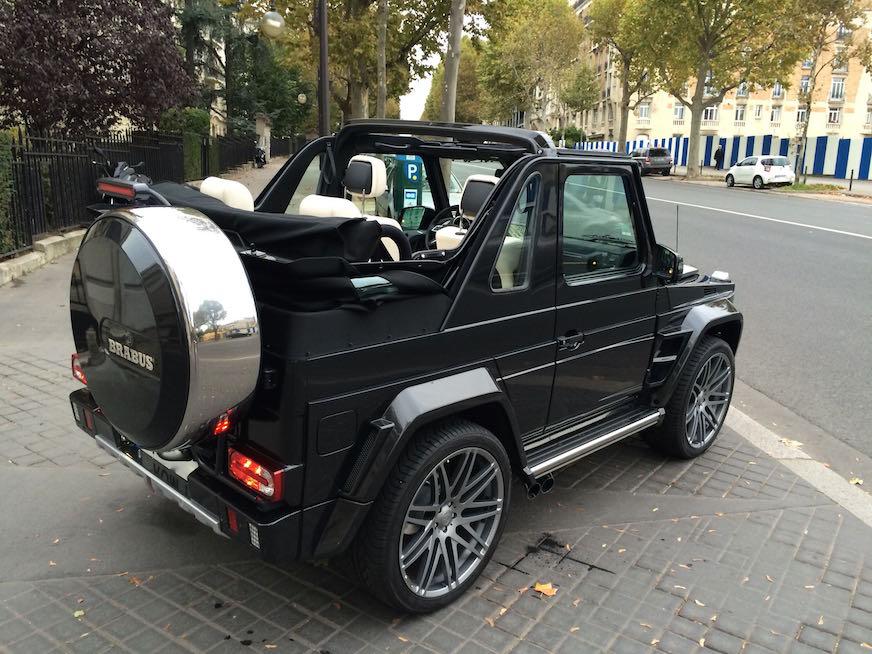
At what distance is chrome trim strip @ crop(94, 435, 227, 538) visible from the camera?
2549 millimetres

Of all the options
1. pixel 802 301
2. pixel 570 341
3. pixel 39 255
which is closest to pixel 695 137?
pixel 802 301

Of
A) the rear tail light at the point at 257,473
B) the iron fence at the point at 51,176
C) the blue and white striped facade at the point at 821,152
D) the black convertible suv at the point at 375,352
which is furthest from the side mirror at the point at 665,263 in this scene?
the blue and white striped facade at the point at 821,152

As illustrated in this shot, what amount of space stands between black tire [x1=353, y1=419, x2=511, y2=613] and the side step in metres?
0.36

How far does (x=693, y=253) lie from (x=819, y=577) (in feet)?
31.7

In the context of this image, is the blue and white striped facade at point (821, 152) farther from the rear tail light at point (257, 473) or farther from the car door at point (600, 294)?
the rear tail light at point (257, 473)

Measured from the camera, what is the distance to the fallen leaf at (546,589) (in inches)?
119

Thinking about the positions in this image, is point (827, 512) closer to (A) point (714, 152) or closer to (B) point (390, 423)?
(B) point (390, 423)

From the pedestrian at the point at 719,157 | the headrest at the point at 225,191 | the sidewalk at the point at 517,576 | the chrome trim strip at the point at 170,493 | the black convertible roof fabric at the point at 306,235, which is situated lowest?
the sidewalk at the point at 517,576

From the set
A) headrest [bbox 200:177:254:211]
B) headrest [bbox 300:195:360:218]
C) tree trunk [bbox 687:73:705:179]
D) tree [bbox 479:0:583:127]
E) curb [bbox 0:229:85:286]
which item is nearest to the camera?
headrest [bbox 300:195:360:218]

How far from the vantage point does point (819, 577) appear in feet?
10.5

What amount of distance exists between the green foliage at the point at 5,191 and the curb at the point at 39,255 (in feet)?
0.83

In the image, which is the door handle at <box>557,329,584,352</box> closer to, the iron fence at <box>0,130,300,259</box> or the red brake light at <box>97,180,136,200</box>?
the red brake light at <box>97,180,136,200</box>

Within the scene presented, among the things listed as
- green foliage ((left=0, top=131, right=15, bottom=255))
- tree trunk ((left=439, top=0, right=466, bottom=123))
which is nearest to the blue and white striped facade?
tree trunk ((left=439, top=0, right=466, bottom=123))

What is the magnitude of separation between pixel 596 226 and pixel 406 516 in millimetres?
1794
